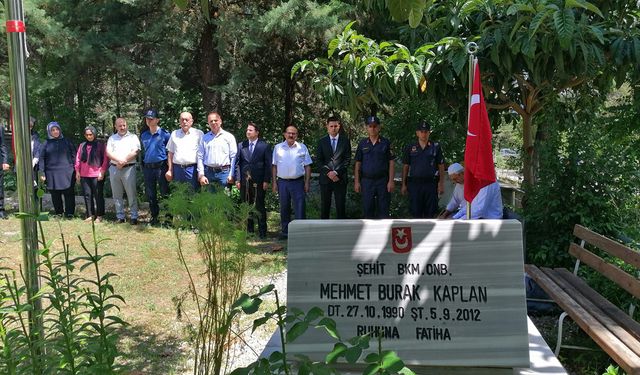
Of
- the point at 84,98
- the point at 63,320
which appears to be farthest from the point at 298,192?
the point at 84,98

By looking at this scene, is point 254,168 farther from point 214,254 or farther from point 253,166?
point 214,254

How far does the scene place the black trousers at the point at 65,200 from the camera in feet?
34.2

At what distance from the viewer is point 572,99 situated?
861 cm

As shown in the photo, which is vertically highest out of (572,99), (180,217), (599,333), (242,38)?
(242,38)

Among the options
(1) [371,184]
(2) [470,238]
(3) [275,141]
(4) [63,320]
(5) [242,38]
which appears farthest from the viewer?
(3) [275,141]

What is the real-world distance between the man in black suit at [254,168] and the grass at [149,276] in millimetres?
846

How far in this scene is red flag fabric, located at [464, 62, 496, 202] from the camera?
14.3 ft

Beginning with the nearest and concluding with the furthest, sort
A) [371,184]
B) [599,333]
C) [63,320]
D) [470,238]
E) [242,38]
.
→ [63,320] → [470,238] → [599,333] → [371,184] → [242,38]

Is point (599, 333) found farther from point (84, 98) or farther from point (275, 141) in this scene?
point (84, 98)

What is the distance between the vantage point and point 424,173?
8.05 metres

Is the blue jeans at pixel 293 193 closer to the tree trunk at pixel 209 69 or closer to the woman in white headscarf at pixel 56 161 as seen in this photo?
the woman in white headscarf at pixel 56 161

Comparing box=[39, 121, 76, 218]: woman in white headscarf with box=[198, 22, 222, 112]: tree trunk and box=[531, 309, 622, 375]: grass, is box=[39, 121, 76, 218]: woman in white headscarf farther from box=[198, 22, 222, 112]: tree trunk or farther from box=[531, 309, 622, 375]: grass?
box=[531, 309, 622, 375]: grass

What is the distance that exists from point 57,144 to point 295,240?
8132 mm

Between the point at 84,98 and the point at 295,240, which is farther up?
the point at 84,98
